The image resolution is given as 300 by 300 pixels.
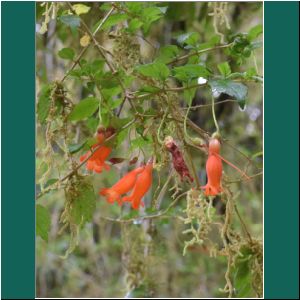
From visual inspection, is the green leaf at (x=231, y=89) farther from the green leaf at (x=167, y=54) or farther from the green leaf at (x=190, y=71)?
the green leaf at (x=167, y=54)

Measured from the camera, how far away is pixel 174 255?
67.7 inches

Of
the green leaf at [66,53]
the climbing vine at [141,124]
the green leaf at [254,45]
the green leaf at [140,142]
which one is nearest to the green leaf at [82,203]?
the climbing vine at [141,124]

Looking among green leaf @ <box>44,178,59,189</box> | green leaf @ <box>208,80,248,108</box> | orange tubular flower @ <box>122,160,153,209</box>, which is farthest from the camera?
green leaf @ <box>44,178,59,189</box>

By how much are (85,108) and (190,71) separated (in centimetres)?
22

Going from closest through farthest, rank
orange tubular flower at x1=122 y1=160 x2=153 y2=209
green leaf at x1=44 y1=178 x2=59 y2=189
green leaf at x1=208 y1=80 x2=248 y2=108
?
green leaf at x1=208 y1=80 x2=248 y2=108 < orange tubular flower at x1=122 y1=160 x2=153 y2=209 < green leaf at x1=44 y1=178 x2=59 y2=189

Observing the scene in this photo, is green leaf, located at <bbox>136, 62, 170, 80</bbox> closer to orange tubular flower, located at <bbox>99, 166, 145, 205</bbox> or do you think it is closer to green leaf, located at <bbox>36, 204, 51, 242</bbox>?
orange tubular flower, located at <bbox>99, 166, 145, 205</bbox>

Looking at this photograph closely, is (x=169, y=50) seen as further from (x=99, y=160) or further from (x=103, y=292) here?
(x=103, y=292)

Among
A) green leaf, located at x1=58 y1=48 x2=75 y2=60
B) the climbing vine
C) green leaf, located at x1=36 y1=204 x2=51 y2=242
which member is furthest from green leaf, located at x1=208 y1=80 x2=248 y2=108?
green leaf, located at x1=36 y1=204 x2=51 y2=242

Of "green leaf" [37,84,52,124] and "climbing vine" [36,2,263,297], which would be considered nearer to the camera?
"climbing vine" [36,2,263,297]

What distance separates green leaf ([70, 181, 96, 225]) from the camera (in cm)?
93

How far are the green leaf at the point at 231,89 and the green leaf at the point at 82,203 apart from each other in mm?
296

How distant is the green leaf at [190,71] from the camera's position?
0.76 meters

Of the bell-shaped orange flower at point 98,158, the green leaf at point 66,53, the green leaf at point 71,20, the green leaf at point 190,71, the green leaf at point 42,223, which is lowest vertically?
the green leaf at point 42,223

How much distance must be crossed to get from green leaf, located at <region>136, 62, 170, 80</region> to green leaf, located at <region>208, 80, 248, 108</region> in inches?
2.7
